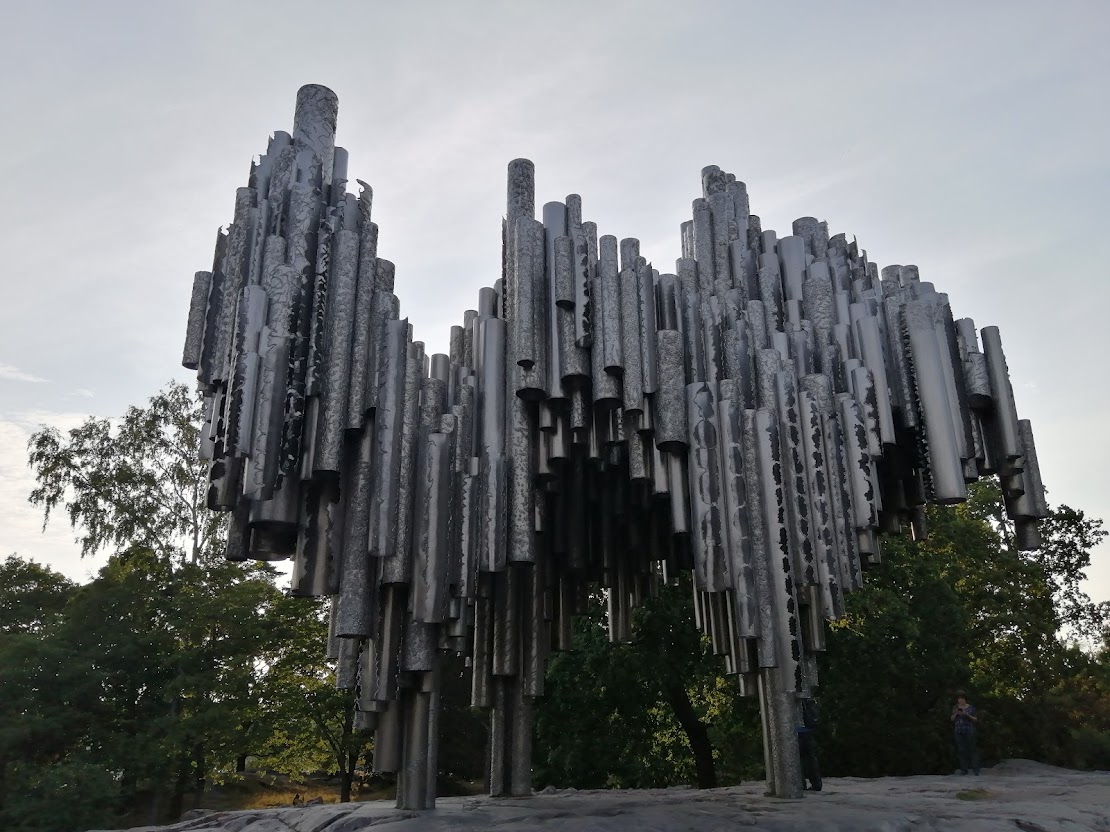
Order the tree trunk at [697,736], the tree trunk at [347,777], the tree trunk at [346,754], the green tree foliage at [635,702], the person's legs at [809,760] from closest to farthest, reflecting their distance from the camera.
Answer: the person's legs at [809,760]
the green tree foliage at [635,702]
the tree trunk at [697,736]
the tree trunk at [346,754]
the tree trunk at [347,777]

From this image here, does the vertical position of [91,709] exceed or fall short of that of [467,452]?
it falls short

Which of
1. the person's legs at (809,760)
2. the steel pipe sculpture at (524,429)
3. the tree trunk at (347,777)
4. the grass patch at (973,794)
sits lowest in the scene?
the tree trunk at (347,777)

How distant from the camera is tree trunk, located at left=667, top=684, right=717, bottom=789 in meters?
21.9

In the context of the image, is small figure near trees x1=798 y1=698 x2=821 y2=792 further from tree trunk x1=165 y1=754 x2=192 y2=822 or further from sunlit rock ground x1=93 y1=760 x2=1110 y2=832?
tree trunk x1=165 y1=754 x2=192 y2=822

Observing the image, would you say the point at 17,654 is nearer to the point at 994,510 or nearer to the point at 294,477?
the point at 294,477

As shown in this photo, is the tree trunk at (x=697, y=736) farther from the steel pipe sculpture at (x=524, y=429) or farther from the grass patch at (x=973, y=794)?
the grass patch at (x=973, y=794)

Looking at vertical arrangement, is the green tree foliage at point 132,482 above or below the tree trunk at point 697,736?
above

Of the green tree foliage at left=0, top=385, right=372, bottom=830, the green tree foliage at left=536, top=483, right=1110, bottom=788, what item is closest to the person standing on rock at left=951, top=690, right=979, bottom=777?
the green tree foliage at left=536, top=483, right=1110, bottom=788

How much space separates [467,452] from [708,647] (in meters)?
13.8

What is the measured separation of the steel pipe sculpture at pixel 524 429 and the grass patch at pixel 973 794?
1896mm

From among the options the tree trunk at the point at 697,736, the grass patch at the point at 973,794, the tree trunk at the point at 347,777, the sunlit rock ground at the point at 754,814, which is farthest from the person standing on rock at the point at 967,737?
the tree trunk at the point at 347,777

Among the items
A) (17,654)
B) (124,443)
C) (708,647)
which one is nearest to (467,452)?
(708,647)

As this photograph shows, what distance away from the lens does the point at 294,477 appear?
25.3 feet

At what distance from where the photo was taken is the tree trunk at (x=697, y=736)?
21938 mm
